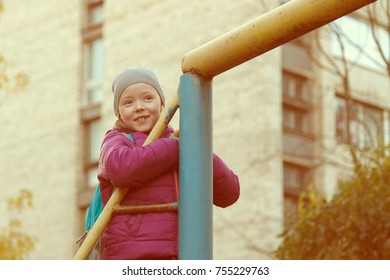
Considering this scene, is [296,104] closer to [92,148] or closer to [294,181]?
[294,181]

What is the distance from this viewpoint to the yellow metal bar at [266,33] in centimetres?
416

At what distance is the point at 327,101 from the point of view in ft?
81.4

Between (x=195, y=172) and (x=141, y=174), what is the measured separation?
0.21m

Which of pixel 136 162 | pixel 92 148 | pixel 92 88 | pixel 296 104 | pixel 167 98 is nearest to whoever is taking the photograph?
pixel 136 162

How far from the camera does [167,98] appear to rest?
74.7 ft

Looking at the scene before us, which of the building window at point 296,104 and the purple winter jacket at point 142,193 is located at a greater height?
the building window at point 296,104

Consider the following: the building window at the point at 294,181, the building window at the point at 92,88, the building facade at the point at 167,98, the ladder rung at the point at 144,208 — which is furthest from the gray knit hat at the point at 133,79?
the building window at the point at 92,88

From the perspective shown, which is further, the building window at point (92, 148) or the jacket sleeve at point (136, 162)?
the building window at point (92, 148)

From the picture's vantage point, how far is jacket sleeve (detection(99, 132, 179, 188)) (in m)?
4.25

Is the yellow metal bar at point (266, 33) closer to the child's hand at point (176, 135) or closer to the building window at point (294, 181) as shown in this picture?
the child's hand at point (176, 135)

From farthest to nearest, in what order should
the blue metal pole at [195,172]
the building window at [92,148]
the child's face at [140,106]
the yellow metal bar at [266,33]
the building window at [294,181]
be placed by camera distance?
the building window at [92,148]
the building window at [294,181]
the child's face at [140,106]
the blue metal pole at [195,172]
the yellow metal bar at [266,33]

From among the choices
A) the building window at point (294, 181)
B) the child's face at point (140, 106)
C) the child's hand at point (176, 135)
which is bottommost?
the child's hand at point (176, 135)

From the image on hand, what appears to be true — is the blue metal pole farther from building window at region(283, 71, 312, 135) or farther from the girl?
building window at region(283, 71, 312, 135)

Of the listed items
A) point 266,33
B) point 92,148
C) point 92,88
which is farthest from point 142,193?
point 92,88
